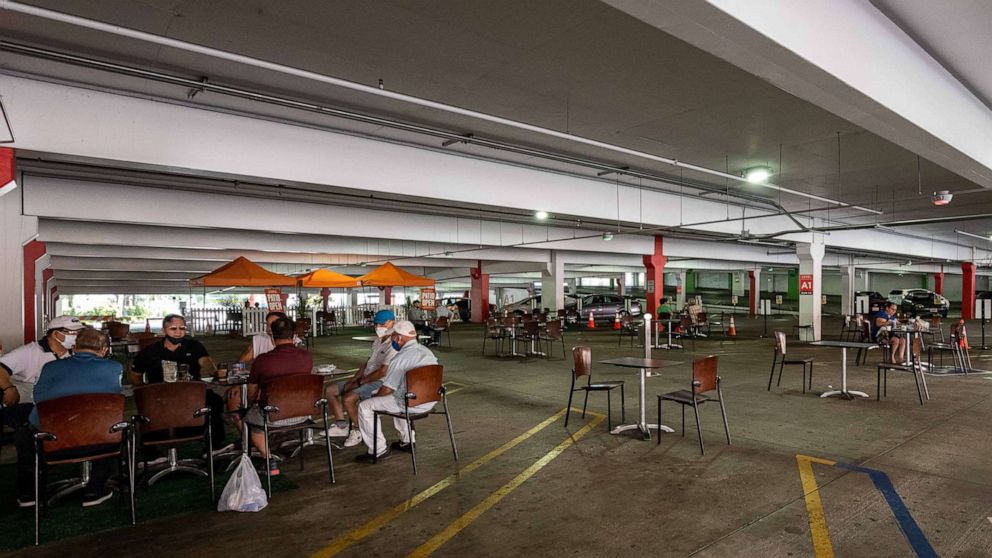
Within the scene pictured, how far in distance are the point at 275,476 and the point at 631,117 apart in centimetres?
503

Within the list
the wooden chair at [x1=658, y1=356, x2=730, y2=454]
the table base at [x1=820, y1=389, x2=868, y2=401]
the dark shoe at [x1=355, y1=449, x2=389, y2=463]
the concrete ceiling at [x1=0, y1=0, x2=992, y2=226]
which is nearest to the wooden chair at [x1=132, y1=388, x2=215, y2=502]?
the dark shoe at [x1=355, y1=449, x2=389, y2=463]

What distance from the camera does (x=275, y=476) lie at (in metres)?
4.30

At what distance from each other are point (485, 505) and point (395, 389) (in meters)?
1.42

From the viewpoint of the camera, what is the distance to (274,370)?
14.0 ft

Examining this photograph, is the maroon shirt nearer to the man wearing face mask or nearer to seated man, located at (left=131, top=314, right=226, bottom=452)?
seated man, located at (left=131, top=314, right=226, bottom=452)

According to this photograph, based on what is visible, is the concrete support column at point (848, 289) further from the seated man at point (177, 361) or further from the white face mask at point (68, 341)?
the white face mask at point (68, 341)

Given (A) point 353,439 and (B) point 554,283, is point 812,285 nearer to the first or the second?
(B) point 554,283

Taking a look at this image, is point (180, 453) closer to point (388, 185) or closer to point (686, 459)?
point (388, 185)

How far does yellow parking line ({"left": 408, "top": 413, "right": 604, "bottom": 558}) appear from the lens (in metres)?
3.10

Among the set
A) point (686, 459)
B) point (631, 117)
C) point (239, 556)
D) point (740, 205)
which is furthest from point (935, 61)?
point (740, 205)

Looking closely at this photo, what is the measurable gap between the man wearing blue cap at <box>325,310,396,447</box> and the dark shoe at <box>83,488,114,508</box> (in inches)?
72.8

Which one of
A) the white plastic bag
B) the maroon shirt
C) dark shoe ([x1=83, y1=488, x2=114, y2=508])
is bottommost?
dark shoe ([x1=83, y1=488, x2=114, y2=508])

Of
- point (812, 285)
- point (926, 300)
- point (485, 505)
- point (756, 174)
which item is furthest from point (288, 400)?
point (926, 300)

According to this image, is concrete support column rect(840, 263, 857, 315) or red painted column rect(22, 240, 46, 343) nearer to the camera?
red painted column rect(22, 240, 46, 343)
